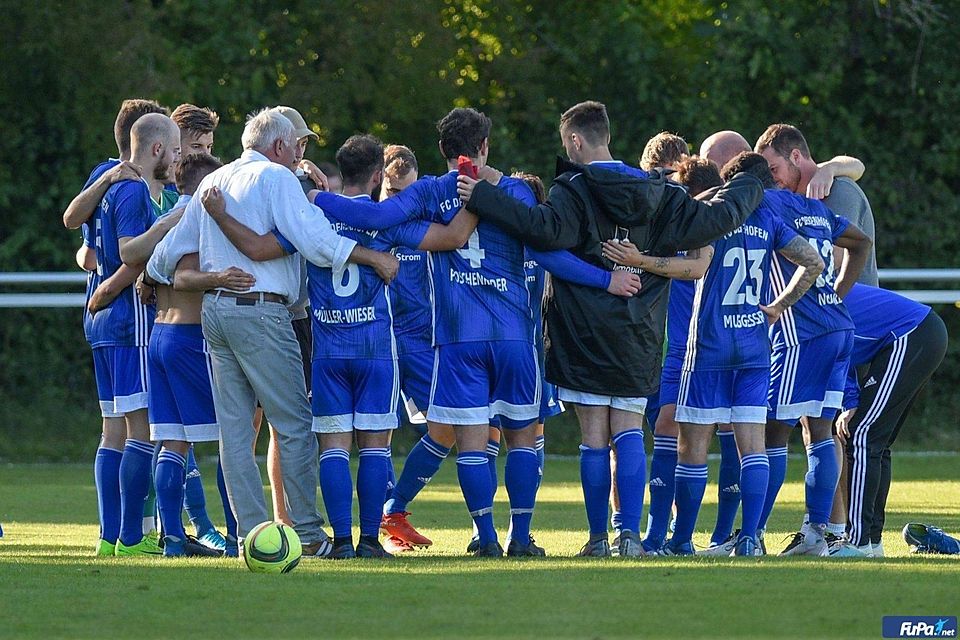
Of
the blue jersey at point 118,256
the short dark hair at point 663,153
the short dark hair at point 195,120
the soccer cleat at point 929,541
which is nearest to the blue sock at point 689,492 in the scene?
the soccer cleat at point 929,541

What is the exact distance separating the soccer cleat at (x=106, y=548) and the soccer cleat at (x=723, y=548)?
298cm

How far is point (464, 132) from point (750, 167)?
4.99ft

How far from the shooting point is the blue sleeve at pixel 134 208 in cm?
795

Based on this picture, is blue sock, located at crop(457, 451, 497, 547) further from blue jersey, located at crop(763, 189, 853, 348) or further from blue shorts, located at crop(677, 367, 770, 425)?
blue jersey, located at crop(763, 189, 853, 348)

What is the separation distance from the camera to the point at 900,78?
59.1ft

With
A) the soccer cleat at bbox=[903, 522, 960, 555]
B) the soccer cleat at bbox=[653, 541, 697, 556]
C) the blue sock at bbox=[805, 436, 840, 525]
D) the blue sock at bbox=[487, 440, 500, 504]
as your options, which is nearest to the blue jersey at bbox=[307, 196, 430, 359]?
the blue sock at bbox=[487, 440, 500, 504]

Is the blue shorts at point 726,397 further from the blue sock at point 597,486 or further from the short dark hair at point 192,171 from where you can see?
the short dark hair at point 192,171

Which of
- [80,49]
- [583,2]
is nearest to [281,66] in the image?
[80,49]

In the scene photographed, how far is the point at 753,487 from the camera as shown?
25.5 feet

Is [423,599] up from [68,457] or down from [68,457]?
up

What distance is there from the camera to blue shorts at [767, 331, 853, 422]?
8.02 m

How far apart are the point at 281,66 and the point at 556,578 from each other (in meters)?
12.3

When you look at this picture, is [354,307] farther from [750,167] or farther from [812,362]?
[812,362]

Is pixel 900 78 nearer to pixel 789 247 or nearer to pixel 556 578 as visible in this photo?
pixel 789 247
